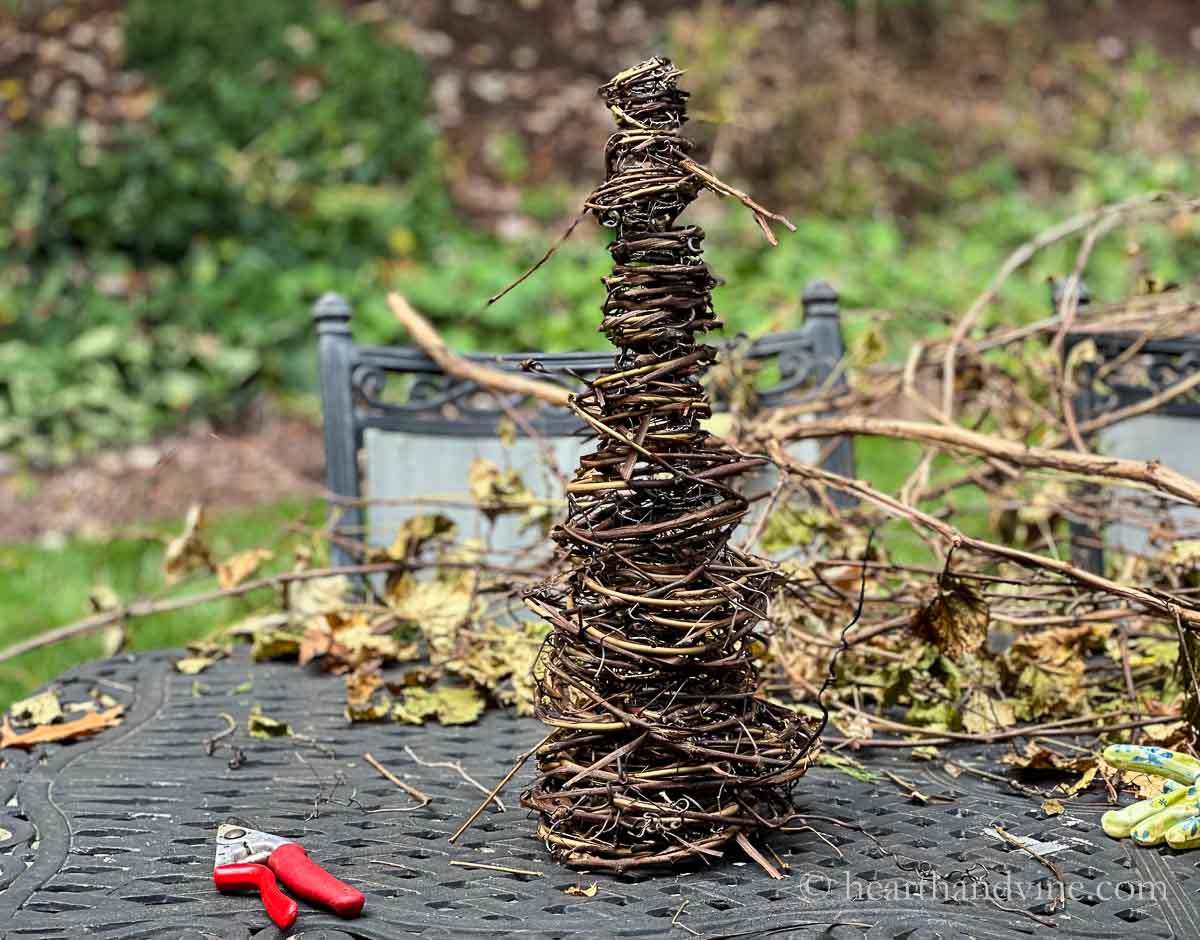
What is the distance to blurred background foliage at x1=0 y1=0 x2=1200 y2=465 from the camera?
18.5 feet

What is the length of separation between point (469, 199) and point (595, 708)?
5.79 m

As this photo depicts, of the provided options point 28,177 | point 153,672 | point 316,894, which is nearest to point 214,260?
point 28,177

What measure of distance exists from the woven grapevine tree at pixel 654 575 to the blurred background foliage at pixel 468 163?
1894 mm

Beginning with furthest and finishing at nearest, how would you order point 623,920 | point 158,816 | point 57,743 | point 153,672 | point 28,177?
point 28,177
point 153,672
point 57,743
point 158,816
point 623,920

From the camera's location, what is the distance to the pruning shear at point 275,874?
1.49m

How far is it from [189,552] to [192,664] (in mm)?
479

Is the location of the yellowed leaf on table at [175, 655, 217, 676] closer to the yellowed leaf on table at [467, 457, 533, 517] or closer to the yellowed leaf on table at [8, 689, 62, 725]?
the yellowed leaf on table at [8, 689, 62, 725]

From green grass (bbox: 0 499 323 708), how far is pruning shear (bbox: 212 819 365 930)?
193 centimetres

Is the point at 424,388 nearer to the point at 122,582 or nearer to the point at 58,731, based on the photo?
the point at 58,731

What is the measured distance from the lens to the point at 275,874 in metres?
1.58

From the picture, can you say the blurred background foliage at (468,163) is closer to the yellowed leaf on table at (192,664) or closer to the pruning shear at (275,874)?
the yellowed leaf on table at (192,664)

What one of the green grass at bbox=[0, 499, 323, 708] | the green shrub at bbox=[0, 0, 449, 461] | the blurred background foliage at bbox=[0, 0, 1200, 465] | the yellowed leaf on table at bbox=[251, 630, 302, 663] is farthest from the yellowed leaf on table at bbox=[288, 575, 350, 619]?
the green shrub at bbox=[0, 0, 449, 461]

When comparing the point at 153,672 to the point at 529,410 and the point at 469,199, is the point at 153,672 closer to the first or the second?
the point at 529,410

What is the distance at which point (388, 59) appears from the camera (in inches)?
283
